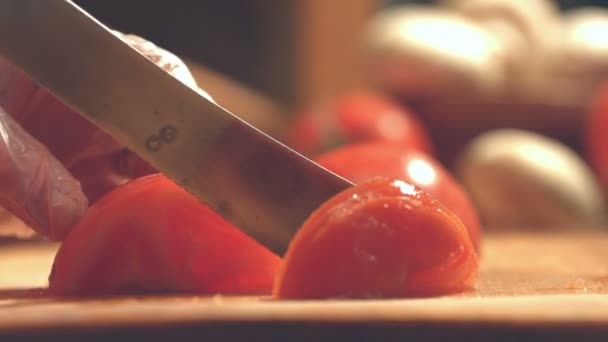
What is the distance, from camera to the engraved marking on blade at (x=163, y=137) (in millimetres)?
639

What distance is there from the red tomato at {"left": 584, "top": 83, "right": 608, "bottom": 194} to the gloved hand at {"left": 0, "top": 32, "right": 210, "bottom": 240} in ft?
5.20

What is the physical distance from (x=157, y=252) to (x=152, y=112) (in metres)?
0.09

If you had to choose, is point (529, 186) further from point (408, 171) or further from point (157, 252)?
point (157, 252)

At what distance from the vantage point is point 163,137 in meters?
0.64

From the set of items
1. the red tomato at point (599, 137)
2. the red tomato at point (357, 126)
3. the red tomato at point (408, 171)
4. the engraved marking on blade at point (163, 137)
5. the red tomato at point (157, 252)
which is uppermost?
the red tomato at point (599, 137)

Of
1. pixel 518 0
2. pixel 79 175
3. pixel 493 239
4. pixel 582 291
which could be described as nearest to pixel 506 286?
pixel 582 291

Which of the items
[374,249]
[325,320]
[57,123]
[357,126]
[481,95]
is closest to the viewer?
[325,320]

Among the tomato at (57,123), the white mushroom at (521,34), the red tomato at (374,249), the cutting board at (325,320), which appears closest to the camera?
the cutting board at (325,320)

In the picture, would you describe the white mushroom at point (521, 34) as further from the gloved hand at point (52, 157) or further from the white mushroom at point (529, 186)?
the gloved hand at point (52, 157)

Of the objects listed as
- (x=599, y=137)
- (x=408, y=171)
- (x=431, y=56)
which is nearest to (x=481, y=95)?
(x=431, y=56)

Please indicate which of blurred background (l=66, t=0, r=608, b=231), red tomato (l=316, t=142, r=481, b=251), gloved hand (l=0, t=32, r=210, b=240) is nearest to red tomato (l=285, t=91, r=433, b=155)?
blurred background (l=66, t=0, r=608, b=231)

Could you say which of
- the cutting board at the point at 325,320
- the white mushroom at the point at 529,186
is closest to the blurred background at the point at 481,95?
the white mushroom at the point at 529,186

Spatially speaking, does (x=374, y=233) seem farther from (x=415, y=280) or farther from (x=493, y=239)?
(x=493, y=239)

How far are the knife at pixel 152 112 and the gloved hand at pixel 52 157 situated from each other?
0.05 metres
